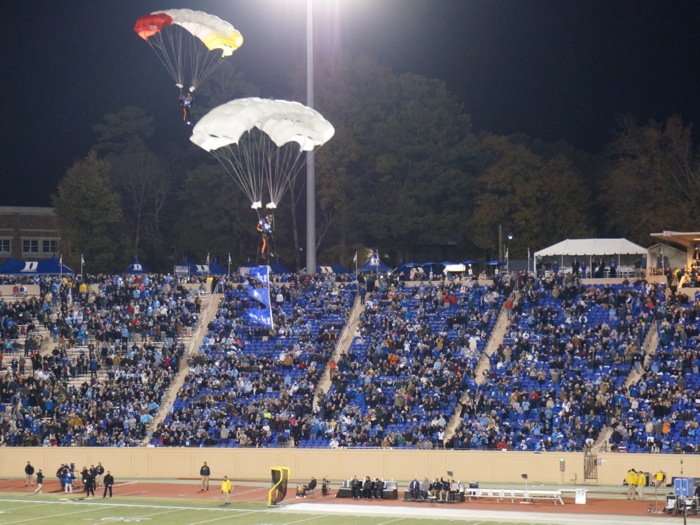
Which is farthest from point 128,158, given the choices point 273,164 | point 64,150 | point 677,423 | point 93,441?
point 677,423

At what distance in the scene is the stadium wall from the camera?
1523 inches

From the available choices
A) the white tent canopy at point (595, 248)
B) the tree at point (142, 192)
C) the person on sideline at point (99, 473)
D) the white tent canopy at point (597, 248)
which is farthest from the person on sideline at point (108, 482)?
the tree at point (142, 192)

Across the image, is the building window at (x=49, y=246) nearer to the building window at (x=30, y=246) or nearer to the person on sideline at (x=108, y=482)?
the building window at (x=30, y=246)

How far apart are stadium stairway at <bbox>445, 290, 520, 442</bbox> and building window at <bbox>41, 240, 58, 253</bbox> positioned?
1741 inches

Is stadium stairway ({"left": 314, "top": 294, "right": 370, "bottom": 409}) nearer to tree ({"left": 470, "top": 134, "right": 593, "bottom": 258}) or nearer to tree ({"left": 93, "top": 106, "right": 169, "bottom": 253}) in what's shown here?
tree ({"left": 470, "top": 134, "right": 593, "bottom": 258})

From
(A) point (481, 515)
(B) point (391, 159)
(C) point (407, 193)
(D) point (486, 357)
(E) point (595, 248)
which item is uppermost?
(B) point (391, 159)

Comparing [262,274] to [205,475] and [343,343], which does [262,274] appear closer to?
[343,343]

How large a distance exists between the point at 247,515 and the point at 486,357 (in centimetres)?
1464

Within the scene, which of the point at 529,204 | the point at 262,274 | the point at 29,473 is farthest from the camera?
the point at 529,204

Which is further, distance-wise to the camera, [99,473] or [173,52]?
[173,52]

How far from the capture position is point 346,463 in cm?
4116

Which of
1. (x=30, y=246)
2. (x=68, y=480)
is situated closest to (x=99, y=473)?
(x=68, y=480)

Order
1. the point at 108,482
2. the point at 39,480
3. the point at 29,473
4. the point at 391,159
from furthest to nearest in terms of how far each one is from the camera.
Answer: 1. the point at 391,159
2. the point at 29,473
3. the point at 39,480
4. the point at 108,482

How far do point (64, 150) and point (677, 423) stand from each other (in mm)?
77281
